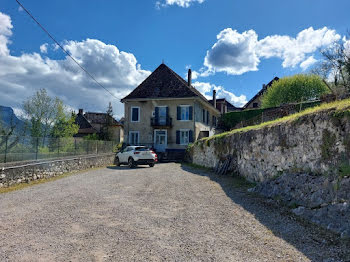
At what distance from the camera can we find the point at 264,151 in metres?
8.52

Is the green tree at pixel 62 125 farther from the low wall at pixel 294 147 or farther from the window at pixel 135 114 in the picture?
the low wall at pixel 294 147

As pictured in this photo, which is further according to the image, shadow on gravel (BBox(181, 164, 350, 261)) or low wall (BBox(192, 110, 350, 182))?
low wall (BBox(192, 110, 350, 182))

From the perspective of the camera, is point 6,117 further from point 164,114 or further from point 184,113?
point 184,113

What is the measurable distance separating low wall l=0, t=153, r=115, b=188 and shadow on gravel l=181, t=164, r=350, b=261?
26.4 feet

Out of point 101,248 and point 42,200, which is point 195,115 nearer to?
point 42,200

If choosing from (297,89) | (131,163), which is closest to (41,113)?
(131,163)

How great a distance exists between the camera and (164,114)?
2809cm

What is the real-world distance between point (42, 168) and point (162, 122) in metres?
17.1

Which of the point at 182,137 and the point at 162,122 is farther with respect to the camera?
the point at 162,122

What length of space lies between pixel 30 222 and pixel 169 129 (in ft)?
75.8

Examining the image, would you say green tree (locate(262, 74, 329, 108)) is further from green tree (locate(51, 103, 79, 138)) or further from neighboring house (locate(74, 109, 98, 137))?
neighboring house (locate(74, 109, 98, 137))

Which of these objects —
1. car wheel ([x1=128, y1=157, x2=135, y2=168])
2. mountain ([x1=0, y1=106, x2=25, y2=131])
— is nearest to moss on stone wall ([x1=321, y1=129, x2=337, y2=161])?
car wheel ([x1=128, y1=157, x2=135, y2=168])

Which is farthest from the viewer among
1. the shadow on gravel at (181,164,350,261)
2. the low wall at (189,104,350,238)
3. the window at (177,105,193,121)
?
the window at (177,105,193,121)

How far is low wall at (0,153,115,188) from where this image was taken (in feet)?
30.1
